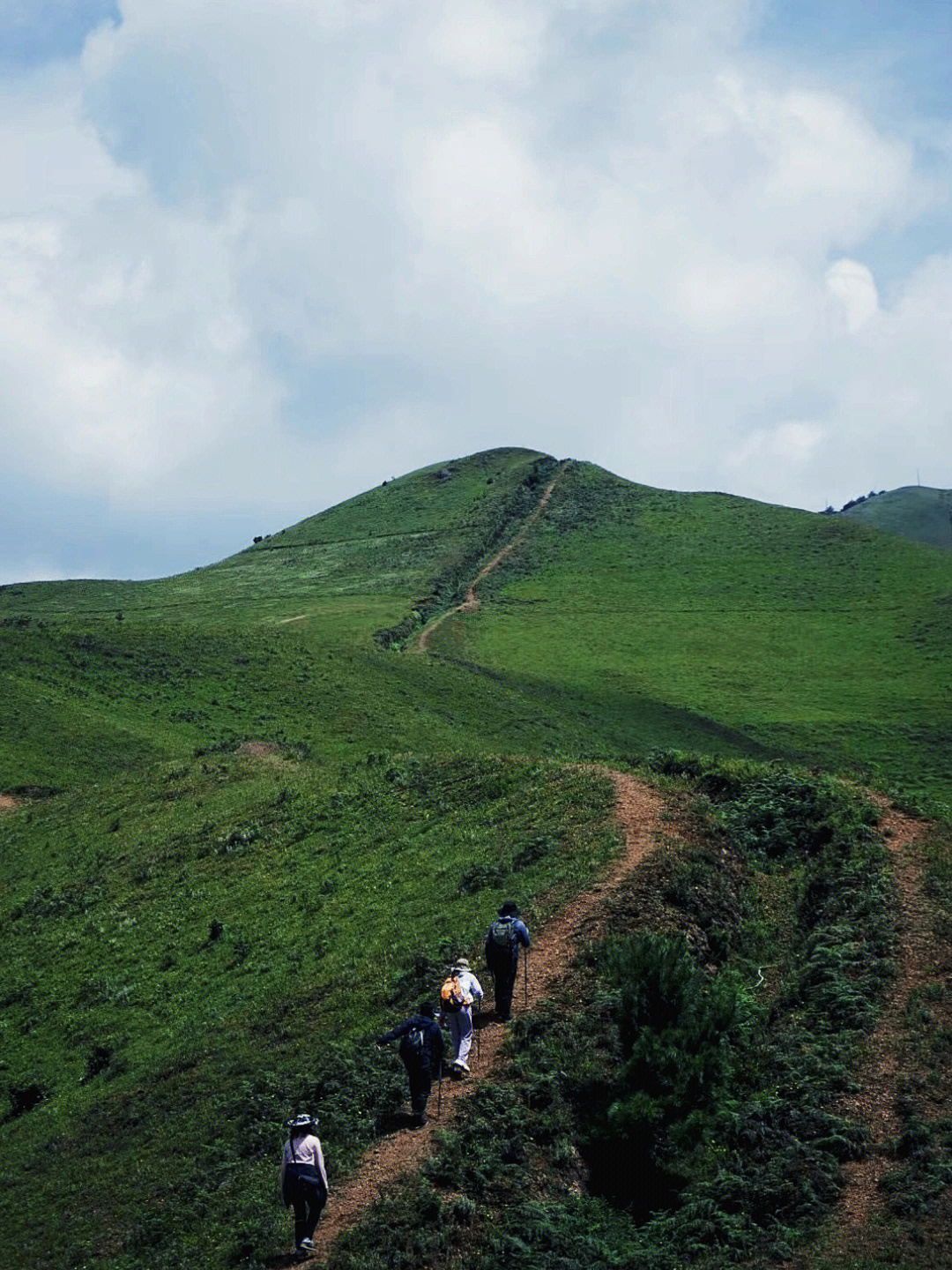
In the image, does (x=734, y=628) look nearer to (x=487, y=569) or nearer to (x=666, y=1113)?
(x=487, y=569)

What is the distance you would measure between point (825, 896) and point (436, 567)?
9839 cm

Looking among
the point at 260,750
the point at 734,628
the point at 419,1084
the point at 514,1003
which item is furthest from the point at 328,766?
the point at 734,628

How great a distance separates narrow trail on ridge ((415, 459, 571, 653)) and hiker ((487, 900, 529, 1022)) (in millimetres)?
71537

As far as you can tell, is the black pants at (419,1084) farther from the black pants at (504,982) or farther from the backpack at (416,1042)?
the black pants at (504,982)

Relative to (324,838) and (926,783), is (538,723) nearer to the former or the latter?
(926,783)

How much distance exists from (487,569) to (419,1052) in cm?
10725

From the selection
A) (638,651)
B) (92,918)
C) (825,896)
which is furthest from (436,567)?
(825,896)

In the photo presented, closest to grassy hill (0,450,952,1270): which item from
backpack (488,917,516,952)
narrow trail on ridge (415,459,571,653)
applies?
narrow trail on ridge (415,459,571,653)

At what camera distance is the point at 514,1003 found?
24016 millimetres

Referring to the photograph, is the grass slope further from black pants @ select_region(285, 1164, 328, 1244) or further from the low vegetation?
black pants @ select_region(285, 1164, 328, 1244)

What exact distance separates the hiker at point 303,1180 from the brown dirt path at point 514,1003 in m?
0.34

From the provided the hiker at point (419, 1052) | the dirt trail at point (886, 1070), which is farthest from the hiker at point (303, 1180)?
the dirt trail at point (886, 1070)

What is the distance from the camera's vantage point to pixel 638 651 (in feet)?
324

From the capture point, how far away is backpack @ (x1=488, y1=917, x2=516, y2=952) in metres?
23.2
